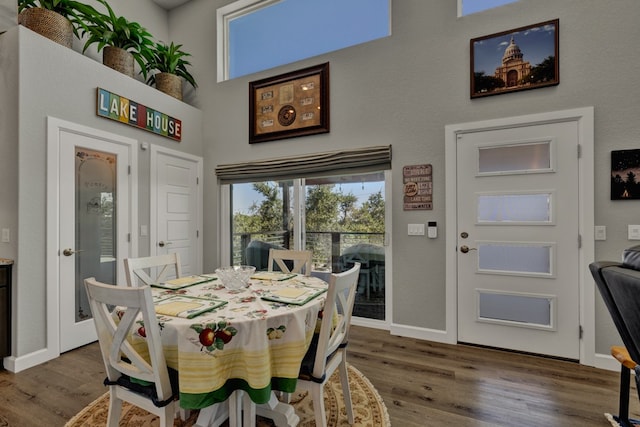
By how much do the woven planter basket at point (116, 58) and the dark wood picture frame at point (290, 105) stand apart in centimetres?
136

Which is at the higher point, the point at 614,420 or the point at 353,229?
the point at 353,229

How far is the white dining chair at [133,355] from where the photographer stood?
1190 mm

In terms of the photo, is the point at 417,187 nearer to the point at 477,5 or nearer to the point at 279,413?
the point at 477,5

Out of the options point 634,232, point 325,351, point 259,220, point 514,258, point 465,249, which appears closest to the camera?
point 325,351

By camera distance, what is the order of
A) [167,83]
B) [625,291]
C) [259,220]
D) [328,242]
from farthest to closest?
[259,220] → [167,83] → [328,242] → [625,291]

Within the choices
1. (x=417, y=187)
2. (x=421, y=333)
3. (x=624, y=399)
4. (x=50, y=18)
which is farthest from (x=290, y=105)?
(x=624, y=399)

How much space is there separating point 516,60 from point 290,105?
2.32m

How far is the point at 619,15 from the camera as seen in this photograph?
2.37m

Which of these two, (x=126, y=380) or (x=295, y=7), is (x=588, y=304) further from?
(x=295, y=7)

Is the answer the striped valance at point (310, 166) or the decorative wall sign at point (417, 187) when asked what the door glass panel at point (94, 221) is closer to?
the striped valance at point (310, 166)

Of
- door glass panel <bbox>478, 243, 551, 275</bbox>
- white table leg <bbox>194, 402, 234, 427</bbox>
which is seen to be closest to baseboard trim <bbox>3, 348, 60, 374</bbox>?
white table leg <bbox>194, 402, 234, 427</bbox>

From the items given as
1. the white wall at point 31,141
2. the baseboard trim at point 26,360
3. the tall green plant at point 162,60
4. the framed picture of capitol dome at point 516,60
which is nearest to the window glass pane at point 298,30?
the tall green plant at point 162,60

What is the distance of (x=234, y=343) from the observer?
130cm

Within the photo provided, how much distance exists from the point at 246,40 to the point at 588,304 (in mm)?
4802
